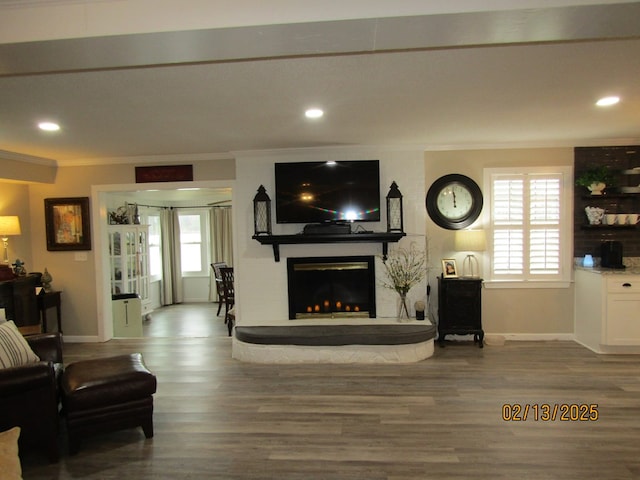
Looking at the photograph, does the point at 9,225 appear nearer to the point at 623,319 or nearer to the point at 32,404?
the point at 32,404

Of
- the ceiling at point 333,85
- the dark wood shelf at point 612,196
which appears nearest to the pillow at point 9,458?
the ceiling at point 333,85

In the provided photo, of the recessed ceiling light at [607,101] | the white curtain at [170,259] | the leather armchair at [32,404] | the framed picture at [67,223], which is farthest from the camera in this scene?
the white curtain at [170,259]

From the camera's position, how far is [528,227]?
203 inches

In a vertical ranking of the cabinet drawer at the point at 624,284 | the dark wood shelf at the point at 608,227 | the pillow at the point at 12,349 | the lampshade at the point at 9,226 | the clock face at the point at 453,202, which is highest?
the clock face at the point at 453,202

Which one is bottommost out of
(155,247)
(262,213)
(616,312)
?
(616,312)

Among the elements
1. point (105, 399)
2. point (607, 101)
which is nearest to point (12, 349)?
point (105, 399)

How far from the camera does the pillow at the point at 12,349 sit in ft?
9.30

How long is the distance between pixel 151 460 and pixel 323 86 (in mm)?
2737

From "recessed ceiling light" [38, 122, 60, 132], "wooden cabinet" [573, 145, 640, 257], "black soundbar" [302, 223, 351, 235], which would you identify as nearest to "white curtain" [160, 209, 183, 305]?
"black soundbar" [302, 223, 351, 235]

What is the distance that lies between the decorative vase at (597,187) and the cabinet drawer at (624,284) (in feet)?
3.47

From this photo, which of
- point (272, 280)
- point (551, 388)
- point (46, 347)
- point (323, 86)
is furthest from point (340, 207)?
point (46, 347)

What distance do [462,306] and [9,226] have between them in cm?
558

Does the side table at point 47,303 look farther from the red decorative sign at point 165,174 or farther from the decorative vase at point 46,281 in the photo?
the red decorative sign at point 165,174

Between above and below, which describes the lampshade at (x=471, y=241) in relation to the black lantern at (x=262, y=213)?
below
